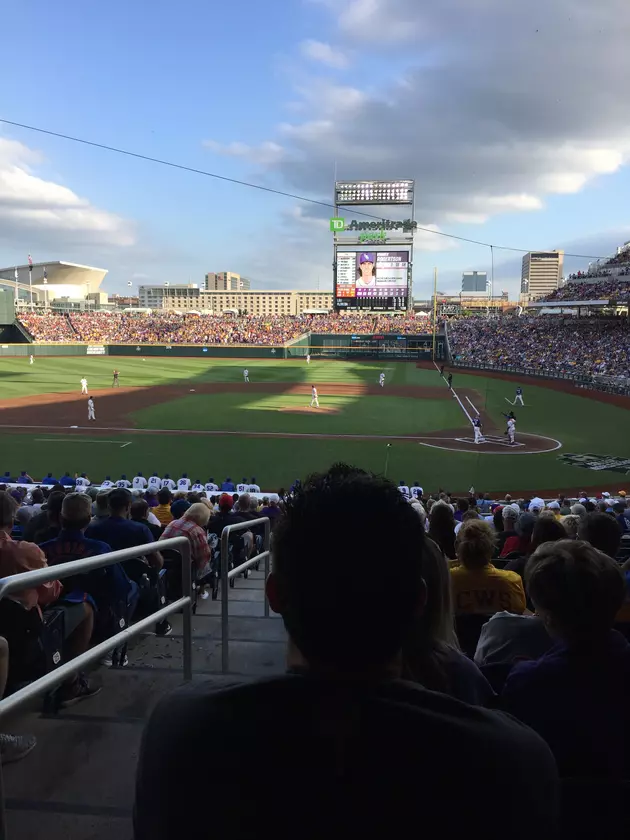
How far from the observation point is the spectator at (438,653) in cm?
218

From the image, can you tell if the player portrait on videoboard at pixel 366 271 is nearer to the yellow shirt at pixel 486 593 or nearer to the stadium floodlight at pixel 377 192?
the stadium floodlight at pixel 377 192

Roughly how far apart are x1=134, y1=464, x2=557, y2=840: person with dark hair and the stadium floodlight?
71172mm

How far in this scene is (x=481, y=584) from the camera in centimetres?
439

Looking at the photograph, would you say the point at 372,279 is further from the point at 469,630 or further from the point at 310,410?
the point at 469,630

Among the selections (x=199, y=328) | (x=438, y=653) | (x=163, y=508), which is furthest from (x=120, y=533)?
(x=199, y=328)

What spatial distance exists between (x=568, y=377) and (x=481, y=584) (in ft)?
158

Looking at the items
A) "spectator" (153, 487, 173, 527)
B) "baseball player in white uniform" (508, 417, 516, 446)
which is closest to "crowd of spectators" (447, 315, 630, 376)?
"baseball player in white uniform" (508, 417, 516, 446)

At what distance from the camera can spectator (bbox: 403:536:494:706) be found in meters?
2.18

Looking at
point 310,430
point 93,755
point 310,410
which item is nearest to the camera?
point 93,755

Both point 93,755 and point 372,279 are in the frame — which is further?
point 372,279

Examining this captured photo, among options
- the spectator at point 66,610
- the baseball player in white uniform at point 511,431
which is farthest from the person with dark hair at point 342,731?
the baseball player in white uniform at point 511,431

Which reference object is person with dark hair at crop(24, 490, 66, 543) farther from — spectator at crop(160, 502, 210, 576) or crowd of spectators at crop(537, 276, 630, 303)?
crowd of spectators at crop(537, 276, 630, 303)

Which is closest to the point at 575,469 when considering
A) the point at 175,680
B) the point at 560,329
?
the point at 175,680

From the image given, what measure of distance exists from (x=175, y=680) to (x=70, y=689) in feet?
2.18
